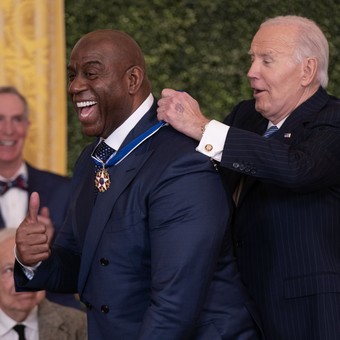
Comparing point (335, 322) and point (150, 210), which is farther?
point (335, 322)

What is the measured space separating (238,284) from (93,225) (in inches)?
16.9

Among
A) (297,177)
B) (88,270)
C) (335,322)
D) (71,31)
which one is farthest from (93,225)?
(71,31)

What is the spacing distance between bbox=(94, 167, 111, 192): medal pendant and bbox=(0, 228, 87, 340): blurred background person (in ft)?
5.50

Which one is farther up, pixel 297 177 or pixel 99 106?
pixel 99 106

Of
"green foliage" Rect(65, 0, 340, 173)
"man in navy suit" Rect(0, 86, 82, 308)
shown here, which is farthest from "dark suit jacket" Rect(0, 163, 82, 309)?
"green foliage" Rect(65, 0, 340, 173)

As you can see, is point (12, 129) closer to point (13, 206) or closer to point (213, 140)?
point (13, 206)

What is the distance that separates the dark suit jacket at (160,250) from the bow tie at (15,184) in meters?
2.35

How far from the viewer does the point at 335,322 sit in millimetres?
2834

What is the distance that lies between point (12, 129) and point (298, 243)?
2757mm

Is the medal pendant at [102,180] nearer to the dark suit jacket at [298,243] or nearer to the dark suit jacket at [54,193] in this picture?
the dark suit jacket at [298,243]

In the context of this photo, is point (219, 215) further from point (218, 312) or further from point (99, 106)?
point (99, 106)

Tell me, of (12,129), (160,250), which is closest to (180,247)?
(160,250)

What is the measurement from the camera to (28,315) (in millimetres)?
4262

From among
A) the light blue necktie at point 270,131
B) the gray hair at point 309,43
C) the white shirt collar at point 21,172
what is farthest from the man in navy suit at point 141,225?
the white shirt collar at point 21,172
